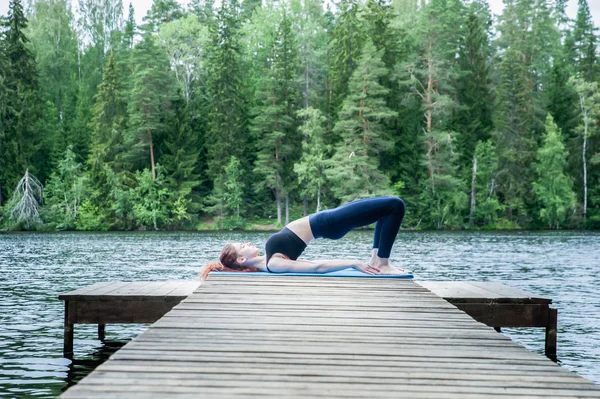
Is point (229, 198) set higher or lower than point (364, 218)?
higher

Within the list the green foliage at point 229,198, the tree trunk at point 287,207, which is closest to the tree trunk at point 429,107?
the tree trunk at point 287,207

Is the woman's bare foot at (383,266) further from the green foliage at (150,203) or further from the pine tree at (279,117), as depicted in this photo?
the pine tree at (279,117)

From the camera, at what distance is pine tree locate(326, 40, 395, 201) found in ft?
170

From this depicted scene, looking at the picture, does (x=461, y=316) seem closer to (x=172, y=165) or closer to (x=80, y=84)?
(x=172, y=165)

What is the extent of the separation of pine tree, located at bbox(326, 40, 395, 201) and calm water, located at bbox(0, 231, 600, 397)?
63.8 feet

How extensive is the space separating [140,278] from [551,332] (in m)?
11.0

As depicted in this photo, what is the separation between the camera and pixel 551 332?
26.5ft

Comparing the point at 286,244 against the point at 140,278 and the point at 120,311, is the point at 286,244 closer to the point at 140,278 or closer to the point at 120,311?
the point at 120,311

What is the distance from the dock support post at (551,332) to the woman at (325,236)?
5.48 feet

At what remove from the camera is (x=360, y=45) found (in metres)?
58.4

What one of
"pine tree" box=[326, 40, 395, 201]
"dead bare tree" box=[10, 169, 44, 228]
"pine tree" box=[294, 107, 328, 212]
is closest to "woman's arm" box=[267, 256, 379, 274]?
"pine tree" box=[326, 40, 395, 201]

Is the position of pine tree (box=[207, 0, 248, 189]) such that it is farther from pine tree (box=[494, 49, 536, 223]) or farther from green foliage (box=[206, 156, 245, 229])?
pine tree (box=[494, 49, 536, 223])

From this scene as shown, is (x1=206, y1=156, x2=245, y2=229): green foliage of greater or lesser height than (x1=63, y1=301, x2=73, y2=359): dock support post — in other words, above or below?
above

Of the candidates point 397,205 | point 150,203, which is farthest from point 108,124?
point 397,205
